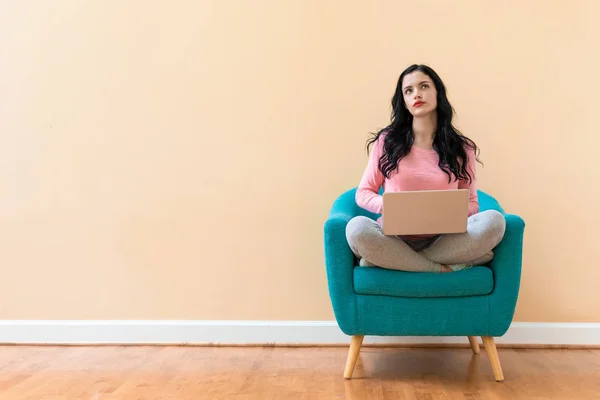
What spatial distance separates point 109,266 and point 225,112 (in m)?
0.93

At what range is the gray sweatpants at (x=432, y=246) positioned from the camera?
2340mm

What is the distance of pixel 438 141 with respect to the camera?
2.69 metres

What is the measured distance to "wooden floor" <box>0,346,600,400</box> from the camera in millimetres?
2289

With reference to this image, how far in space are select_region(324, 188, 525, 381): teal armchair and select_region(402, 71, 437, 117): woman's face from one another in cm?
56

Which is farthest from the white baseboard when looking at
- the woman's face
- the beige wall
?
the woman's face

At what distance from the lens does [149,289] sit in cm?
314

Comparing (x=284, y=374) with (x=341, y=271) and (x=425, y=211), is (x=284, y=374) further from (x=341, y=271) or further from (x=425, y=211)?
(x=425, y=211)

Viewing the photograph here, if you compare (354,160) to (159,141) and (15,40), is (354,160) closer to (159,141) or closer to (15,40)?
(159,141)

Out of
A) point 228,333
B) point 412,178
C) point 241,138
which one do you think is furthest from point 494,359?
point 241,138

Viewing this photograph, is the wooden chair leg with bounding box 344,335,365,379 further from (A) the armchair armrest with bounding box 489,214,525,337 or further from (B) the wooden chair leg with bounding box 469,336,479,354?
(B) the wooden chair leg with bounding box 469,336,479,354

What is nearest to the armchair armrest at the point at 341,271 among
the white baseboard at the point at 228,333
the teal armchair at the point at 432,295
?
the teal armchair at the point at 432,295

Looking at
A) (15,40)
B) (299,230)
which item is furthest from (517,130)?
(15,40)

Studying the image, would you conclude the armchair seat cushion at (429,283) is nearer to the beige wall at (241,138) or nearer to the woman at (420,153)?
the woman at (420,153)

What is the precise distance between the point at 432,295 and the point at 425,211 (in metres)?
0.34
